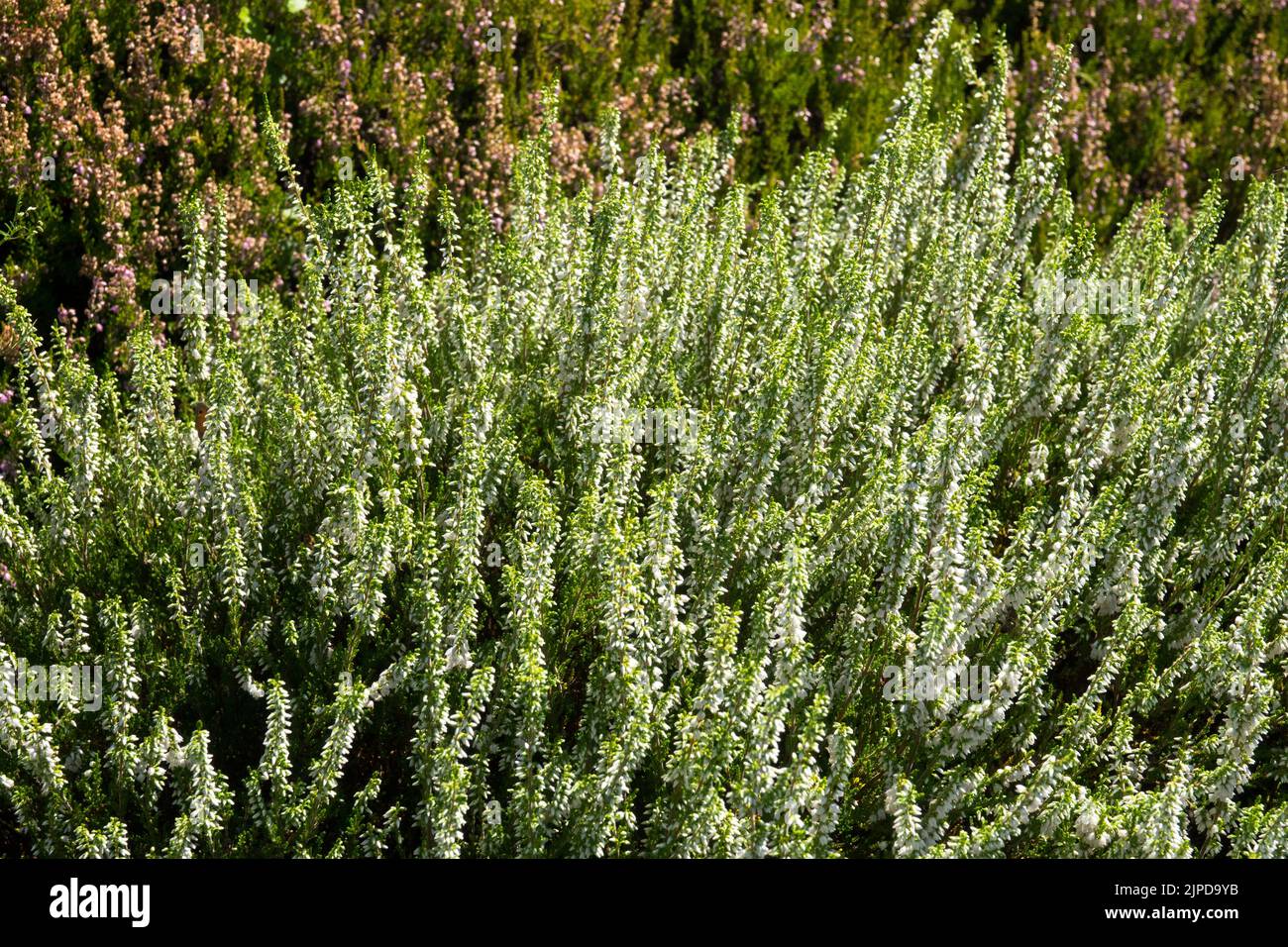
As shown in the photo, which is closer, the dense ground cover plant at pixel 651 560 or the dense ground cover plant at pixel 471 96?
the dense ground cover plant at pixel 651 560

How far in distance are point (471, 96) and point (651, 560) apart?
427cm

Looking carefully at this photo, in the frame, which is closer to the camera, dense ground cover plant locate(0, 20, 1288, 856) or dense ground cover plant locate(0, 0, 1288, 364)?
dense ground cover plant locate(0, 20, 1288, 856)

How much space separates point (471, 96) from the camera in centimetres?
747

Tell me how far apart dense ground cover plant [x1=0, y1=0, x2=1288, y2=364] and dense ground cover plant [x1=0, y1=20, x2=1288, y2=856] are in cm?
87

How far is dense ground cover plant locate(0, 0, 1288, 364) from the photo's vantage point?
6.18m

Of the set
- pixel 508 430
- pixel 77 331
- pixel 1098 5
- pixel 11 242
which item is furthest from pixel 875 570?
pixel 1098 5

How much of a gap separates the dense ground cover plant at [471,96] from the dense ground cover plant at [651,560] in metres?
0.87

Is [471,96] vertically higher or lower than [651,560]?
higher

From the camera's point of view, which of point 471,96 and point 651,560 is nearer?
point 651,560

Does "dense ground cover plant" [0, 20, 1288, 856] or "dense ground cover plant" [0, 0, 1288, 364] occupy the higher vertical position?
"dense ground cover plant" [0, 0, 1288, 364]

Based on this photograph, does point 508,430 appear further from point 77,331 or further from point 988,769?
point 77,331

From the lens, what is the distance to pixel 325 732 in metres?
4.16

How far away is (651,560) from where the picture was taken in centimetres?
394

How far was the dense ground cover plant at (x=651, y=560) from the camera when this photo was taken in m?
3.68
